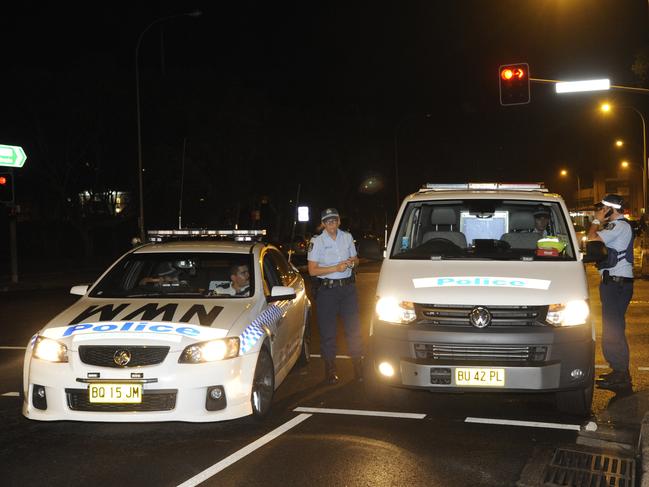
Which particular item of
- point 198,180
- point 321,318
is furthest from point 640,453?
point 198,180

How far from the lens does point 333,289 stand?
7.96 meters

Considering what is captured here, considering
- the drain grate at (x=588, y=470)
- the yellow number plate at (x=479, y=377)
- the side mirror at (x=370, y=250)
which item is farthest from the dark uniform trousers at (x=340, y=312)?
the drain grate at (x=588, y=470)

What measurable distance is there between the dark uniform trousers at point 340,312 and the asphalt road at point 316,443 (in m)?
0.50

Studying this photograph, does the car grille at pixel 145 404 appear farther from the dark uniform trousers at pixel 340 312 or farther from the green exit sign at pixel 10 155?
the green exit sign at pixel 10 155

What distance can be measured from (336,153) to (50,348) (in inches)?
1637

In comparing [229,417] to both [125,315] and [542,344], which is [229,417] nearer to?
[125,315]

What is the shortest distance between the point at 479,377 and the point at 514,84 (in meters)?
14.8

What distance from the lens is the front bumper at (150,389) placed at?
18.4 feet

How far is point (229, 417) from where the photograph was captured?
18.9ft

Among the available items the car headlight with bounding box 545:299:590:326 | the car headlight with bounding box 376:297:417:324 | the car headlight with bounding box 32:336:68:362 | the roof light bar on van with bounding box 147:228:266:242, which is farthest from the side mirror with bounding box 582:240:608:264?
the car headlight with bounding box 32:336:68:362

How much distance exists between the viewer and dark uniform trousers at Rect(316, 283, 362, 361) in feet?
25.9

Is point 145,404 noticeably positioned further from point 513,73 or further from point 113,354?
point 513,73

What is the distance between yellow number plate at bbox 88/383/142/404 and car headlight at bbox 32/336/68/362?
0.38m

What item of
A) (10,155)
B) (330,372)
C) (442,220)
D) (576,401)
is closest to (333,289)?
(330,372)
